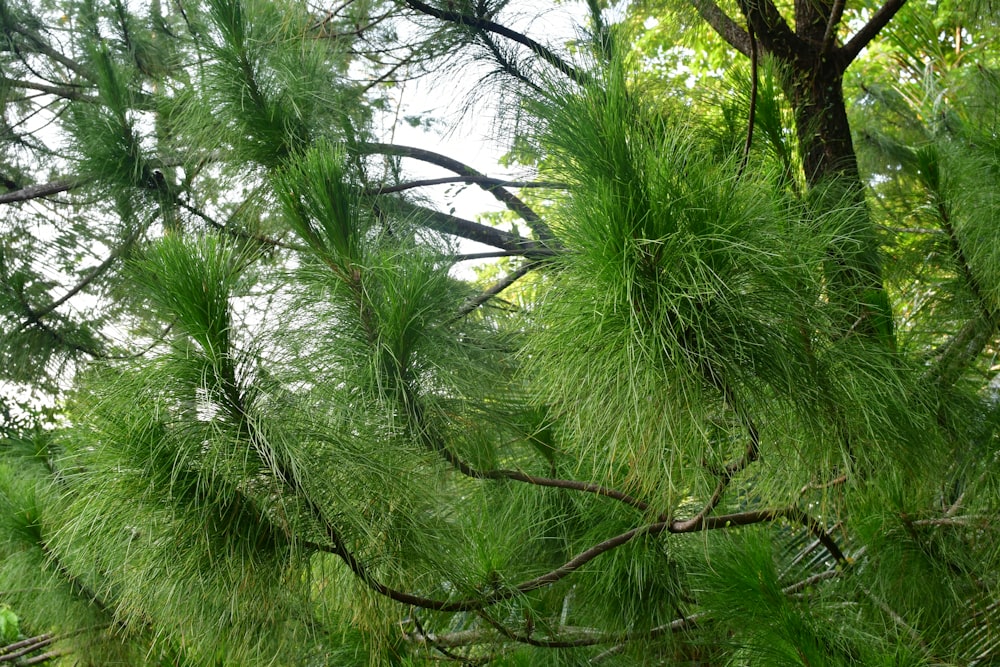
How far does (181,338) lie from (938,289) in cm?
96

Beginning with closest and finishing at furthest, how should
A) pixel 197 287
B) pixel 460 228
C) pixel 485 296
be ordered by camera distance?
1. pixel 197 287
2. pixel 485 296
3. pixel 460 228

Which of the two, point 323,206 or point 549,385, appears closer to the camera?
point 549,385

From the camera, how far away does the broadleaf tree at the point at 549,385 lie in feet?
2.67

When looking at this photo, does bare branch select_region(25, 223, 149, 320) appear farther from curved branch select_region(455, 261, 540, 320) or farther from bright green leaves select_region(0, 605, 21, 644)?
curved branch select_region(455, 261, 540, 320)

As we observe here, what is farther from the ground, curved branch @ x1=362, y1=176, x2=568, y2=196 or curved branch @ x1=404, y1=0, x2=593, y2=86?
curved branch @ x1=404, y1=0, x2=593, y2=86

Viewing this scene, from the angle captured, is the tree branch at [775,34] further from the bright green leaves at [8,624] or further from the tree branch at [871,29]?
the bright green leaves at [8,624]

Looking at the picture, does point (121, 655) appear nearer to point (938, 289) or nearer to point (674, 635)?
point (674, 635)

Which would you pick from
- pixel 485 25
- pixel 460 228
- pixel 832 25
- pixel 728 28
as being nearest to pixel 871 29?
pixel 832 25

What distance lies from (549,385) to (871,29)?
97cm

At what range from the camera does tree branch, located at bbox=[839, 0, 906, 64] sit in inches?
55.2

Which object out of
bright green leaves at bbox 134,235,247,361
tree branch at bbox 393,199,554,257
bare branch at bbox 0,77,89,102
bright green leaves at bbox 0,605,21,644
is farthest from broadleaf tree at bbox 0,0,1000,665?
bare branch at bbox 0,77,89,102

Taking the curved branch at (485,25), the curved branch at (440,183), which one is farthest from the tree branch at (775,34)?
the curved branch at (440,183)

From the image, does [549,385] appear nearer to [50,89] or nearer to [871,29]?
[871,29]

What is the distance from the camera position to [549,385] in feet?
2.88
